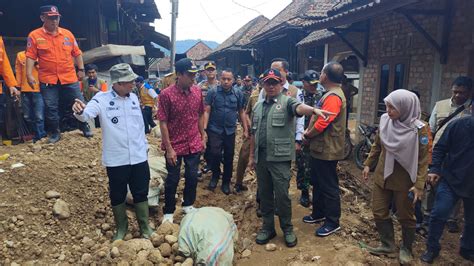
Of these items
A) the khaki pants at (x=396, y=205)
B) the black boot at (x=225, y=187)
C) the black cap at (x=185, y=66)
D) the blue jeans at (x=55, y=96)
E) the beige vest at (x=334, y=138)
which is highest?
the black cap at (x=185, y=66)

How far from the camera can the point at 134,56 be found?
8.70m

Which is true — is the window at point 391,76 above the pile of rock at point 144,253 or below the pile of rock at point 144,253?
above

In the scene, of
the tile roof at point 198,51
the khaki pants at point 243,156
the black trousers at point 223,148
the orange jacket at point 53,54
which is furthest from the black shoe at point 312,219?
the tile roof at point 198,51

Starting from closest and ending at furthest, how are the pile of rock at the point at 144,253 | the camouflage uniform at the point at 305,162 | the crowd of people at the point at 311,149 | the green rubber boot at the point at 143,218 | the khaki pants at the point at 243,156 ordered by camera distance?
the pile of rock at the point at 144,253 < the crowd of people at the point at 311,149 < the green rubber boot at the point at 143,218 < the camouflage uniform at the point at 305,162 < the khaki pants at the point at 243,156

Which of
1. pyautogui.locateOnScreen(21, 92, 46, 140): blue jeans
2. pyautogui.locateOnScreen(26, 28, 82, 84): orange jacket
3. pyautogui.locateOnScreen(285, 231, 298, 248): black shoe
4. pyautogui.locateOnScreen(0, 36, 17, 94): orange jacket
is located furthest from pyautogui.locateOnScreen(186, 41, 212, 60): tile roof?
pyautogui.locateOnScreen(285, 231, 298, 248): black shoe

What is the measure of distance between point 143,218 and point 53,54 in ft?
9.37

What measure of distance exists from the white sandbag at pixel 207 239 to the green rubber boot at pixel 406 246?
1.63 m

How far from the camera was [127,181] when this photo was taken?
340cm

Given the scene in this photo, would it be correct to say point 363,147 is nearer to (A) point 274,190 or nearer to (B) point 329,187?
(B) point 329,187

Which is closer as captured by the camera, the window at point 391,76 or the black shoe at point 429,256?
the black shoe at point 429,256

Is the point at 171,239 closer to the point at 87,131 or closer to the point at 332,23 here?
the point at 87,131

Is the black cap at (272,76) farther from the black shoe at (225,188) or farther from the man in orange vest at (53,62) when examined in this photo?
the man in orange vest at (53,62)

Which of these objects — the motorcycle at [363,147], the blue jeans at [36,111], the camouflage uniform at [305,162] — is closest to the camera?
the camouflage uniform at [305,162]

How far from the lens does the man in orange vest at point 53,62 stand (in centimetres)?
466
